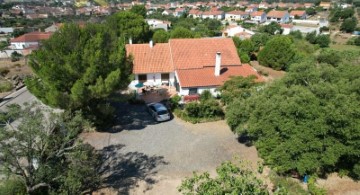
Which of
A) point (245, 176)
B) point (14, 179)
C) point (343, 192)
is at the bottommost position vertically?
point (343, 192)

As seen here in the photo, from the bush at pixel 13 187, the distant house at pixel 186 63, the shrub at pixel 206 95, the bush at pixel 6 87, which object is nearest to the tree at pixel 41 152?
the bush at pixel 13 187

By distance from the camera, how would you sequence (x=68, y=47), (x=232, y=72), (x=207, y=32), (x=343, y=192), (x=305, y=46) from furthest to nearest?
1. (x=207, y=32)
2. (x=305, y=46)
3. (x=232, y=72)
4. (x=68, y=47)
5. (x=343, y=192)

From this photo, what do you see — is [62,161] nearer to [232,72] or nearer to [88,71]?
[88,71]

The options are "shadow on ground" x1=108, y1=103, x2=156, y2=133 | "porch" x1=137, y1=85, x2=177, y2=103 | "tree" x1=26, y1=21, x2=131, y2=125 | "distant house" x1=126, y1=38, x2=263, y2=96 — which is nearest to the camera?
"tree" x1=26, y1=21, x2=131, y2=125

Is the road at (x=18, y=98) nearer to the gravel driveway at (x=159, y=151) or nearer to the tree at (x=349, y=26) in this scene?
the gravel driveway at (x=159, y=151)

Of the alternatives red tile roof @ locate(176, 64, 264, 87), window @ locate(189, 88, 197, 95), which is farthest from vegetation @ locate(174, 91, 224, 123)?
red tile roof @ locate(176, 64, 264, 87)

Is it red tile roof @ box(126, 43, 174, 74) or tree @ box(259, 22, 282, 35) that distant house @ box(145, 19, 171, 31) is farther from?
red tile roof @ box(126, 43, 174, 74)

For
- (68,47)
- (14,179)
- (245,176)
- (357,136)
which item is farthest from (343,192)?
(68,47)
